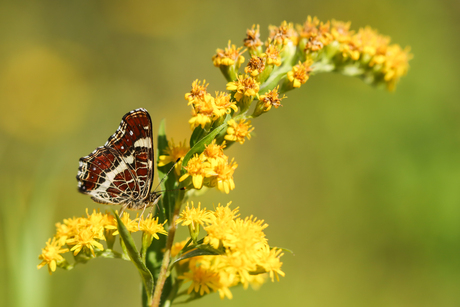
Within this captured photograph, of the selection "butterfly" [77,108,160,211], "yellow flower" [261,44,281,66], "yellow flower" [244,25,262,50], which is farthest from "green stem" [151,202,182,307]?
"yellow flower" [244,25,262,50]

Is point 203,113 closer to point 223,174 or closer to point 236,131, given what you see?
point 236,131

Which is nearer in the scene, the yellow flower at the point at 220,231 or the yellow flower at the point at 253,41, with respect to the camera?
the yellow flower at the point at 220,231

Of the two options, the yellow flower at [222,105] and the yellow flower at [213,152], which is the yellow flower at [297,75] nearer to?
the yellow flower at [222,105]

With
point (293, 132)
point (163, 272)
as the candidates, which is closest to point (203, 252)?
point (163, 272)

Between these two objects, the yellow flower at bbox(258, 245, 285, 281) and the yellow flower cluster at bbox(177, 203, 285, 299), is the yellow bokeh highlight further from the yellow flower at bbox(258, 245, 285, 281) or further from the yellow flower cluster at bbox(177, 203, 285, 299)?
the yellow flower at bbox(258, 245, 285, 281)

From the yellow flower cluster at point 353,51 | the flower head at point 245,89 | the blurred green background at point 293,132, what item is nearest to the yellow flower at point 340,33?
the yellow flower cluster at point 353,51

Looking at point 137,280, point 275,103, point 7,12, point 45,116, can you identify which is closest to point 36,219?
point 275,103
